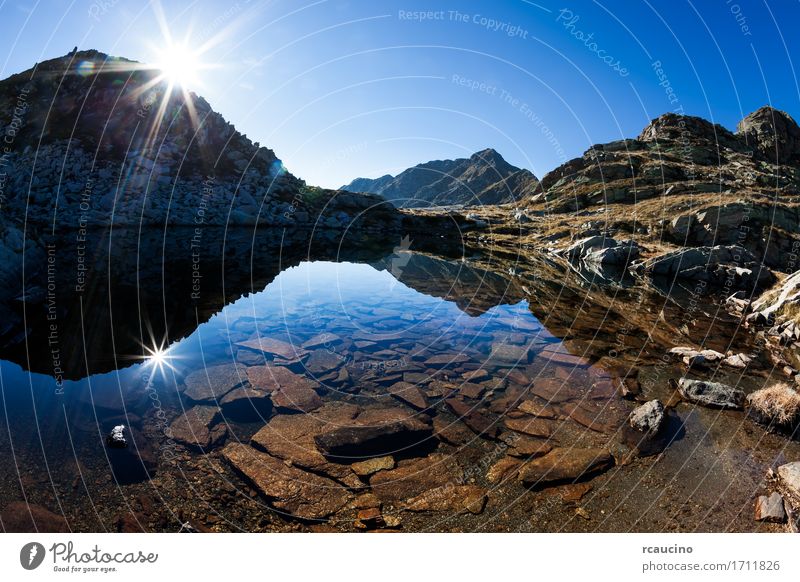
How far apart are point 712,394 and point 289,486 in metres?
13.2

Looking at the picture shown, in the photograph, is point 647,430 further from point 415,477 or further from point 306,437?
point 306,437

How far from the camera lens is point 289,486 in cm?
804

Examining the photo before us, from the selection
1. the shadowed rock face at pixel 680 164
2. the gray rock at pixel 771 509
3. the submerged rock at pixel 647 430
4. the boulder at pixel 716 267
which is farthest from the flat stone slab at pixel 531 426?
the shadowed rock face at pixel 680 164

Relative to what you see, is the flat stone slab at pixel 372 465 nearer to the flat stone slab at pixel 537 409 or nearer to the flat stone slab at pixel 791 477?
the flat stone slab at pixel 537 409

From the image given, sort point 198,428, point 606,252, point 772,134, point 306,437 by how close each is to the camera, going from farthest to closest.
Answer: point 772,134 < point 606,252 < point 198,428 < point 306,437

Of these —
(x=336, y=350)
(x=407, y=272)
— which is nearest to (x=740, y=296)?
(x=407, y=272)

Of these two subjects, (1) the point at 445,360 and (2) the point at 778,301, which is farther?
(2) the point at 778,301

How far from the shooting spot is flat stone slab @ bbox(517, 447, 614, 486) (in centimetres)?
859

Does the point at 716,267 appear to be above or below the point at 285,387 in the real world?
above

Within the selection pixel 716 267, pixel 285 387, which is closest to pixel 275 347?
pixel 285 387

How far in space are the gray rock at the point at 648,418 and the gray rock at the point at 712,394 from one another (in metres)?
2.37

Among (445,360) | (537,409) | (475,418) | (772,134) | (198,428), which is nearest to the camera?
(198,428)

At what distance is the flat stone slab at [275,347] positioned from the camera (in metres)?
15.7

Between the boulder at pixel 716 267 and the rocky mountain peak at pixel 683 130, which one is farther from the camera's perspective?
the rocky mountain peak at pixel 683 130
